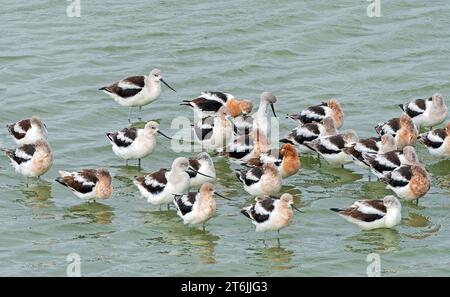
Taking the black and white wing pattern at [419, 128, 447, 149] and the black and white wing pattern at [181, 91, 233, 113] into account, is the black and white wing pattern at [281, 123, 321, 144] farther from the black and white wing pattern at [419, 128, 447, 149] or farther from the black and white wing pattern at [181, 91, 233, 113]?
the black and white wing pattern at [181, 91, 233, 113]

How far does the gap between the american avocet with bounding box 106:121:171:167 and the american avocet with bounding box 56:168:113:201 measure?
1868 mm

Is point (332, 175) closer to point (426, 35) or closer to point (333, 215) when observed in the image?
point (333, 215)

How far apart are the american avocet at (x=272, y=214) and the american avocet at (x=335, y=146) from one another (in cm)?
341

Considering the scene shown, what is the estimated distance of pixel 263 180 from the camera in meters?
20.5

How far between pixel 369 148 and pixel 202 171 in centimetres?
303

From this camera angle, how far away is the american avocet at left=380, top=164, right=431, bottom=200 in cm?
2042

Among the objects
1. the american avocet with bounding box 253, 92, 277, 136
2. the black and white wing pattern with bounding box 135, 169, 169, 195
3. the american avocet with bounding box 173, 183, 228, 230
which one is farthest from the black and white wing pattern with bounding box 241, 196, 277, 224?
the american avocet with bounding box 253, 92, 277, 136

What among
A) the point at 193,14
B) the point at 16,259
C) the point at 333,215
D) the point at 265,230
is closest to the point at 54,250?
the point at 16,259

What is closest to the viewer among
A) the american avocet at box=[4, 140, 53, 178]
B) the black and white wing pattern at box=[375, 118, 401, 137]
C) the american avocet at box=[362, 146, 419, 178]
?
the american avocet at box=[4, 140, 53, 178]

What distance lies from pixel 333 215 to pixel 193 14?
11537mm

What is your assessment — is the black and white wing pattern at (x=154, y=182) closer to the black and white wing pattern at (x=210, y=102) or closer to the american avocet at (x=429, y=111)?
the black and white wing pattern at (x=210, y=102)

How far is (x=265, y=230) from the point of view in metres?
19.0

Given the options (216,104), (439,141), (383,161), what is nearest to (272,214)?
(383,161)

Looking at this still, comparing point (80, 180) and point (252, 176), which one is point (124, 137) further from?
point (252, 176)
